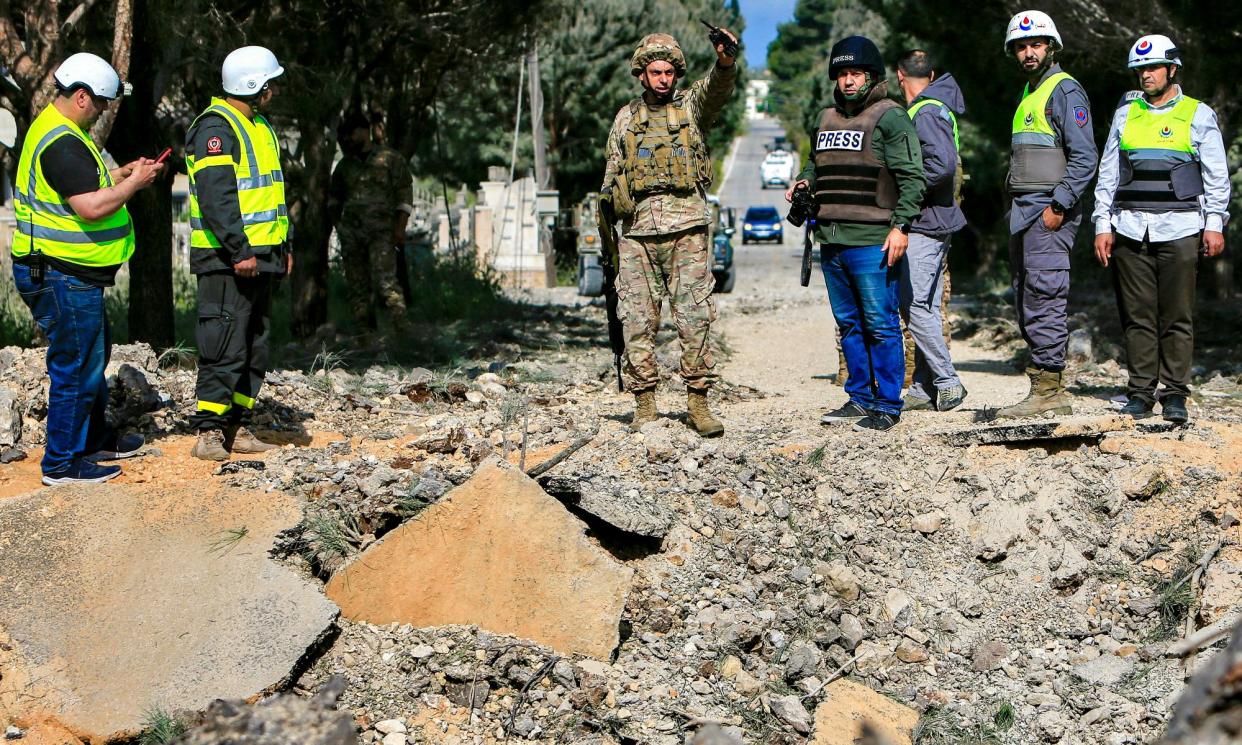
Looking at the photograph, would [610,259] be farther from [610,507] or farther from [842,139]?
[610,507]

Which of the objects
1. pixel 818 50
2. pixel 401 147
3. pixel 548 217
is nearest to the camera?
pixel 401 147

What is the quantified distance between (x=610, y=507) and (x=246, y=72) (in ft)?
8.16

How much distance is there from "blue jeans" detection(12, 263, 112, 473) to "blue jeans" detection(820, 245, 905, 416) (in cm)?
325

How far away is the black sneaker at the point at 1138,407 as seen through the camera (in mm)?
5984

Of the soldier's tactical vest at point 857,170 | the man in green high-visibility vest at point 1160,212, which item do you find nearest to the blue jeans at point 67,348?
the soldier's tactical vest at point 857,170

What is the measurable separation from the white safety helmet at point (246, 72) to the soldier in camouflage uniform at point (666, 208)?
1.58 meters

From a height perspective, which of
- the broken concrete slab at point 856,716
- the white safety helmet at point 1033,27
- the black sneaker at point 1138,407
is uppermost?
the white safety helmet at point 1033,27

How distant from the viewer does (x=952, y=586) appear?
5043 millimetres

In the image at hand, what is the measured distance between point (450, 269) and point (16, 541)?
11011mm

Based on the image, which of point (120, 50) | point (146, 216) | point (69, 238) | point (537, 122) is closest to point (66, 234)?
point (69, 238)

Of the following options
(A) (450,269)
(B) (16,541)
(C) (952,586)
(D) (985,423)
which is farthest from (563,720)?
(A) (450,269)

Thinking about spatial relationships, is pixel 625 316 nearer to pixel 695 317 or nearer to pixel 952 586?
pixel 695 317

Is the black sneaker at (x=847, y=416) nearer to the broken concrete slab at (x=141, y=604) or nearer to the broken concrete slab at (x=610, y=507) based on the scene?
the broken concrete slab at (x=610, y=507)

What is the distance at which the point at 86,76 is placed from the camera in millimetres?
5098
